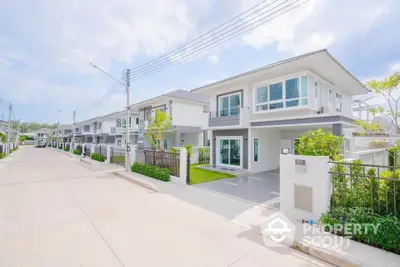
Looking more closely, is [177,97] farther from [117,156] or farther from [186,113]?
[117,156]

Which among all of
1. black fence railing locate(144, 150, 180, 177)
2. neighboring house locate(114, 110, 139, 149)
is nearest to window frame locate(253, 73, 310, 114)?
black fence railing locate(144, 150, 180, 177)

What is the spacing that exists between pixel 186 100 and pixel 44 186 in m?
14.9

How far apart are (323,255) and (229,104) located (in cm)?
Result: 1218

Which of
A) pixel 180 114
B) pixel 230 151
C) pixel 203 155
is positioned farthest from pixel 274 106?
pixel 180 114

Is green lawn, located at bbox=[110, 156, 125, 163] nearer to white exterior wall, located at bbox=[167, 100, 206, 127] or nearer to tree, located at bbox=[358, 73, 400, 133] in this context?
white exterior wall, located at bbox=[167, 100, 206, 127]

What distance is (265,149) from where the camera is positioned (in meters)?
14.1

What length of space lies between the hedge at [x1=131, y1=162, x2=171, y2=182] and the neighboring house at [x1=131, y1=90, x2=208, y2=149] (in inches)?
252

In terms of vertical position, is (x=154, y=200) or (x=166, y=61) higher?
(x=166, y=61)

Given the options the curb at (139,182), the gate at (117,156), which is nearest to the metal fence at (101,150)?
the gate at (117,156)

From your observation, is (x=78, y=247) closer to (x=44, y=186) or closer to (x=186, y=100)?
(x=44, y=186)

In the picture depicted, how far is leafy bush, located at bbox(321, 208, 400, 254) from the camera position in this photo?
3.65 metres

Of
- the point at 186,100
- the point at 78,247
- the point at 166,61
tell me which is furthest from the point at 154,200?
the point at 186,100

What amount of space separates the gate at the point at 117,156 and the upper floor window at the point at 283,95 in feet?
37.2

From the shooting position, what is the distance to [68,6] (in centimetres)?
866
